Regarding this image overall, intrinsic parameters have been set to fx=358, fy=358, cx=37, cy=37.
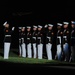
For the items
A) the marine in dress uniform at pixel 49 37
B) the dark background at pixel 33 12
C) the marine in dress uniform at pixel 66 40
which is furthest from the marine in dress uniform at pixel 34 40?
the marine in dress uniform at pixel 66 40

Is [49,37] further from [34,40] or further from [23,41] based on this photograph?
[23,41]

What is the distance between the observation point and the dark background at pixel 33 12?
1887cm

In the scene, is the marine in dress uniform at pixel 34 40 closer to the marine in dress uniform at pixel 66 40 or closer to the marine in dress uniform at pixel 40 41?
the marine in dress uniform at pixel 40 41

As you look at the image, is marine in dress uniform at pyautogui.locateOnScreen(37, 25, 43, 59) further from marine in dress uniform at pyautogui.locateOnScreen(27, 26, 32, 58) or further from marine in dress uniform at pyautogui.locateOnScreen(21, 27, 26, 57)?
marine in dress uniform at pyautogui.locateOnScreen(21, 27, 26, 57)

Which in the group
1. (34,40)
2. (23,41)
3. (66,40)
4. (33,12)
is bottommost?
(23,41)

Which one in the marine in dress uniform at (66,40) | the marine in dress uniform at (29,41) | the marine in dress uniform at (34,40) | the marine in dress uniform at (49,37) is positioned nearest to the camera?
the marine in dress uniform at (66,40)

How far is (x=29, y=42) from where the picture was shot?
57.4 feet

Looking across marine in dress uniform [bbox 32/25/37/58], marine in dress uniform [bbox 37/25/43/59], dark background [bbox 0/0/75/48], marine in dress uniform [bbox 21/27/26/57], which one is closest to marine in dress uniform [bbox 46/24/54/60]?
marine in dress uniform [bbox 37/25/43/59]

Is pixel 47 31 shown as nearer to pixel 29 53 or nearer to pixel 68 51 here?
pixel 68 51

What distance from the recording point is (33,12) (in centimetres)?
2245

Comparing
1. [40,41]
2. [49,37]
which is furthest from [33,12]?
[49,37]

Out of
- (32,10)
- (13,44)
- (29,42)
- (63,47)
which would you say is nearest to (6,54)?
(29,42)

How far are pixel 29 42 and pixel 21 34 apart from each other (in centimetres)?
73

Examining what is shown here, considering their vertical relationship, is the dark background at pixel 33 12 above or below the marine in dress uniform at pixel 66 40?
above
